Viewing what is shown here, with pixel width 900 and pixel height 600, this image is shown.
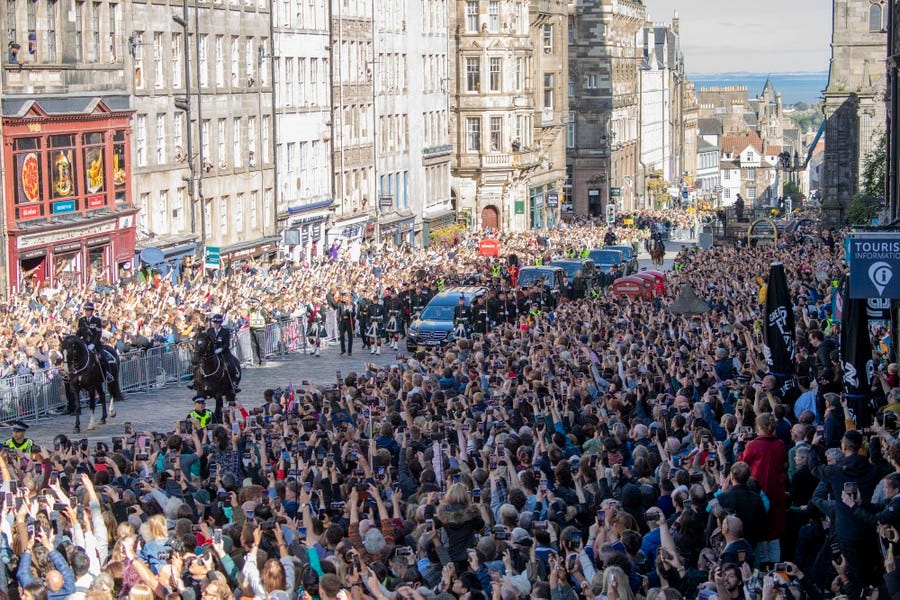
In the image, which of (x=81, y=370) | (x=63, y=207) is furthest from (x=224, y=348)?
(x=63, y=207)

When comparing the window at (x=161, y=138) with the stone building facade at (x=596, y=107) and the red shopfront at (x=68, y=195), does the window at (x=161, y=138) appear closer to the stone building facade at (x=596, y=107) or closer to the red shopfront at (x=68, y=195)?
the red shopfront at (x=68, y=195)

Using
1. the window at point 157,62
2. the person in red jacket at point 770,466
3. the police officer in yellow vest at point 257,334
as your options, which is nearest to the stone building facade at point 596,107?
the window at point 157,62

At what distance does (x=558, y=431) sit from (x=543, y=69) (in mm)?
78860

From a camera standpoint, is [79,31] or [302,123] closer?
[79,31]

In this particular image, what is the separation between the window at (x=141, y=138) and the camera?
168 feet

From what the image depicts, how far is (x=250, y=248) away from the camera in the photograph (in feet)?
192

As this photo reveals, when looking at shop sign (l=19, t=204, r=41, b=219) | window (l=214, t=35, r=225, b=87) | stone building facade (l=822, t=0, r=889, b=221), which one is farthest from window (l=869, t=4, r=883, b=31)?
shop sign (l=19, t=204, r=41, b=219)

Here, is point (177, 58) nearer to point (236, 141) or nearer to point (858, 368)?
point (236, 141)

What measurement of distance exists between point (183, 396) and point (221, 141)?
81.6 feet

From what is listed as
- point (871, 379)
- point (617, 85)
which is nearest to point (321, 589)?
point (871, 379)

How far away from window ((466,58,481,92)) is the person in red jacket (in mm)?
70695

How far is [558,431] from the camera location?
18781mm

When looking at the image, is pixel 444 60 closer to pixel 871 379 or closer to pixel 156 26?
pixel 156 26

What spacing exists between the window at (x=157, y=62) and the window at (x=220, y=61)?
13.2ft
